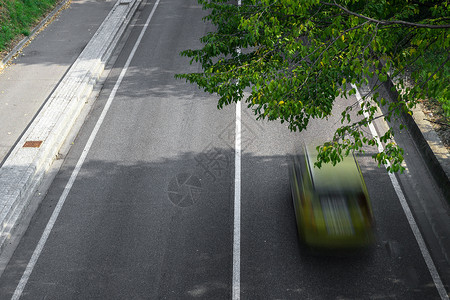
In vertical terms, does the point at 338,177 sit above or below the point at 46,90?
below

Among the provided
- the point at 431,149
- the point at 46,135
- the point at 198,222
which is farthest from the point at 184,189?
the point at 431,149

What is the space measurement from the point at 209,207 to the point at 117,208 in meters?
2.43

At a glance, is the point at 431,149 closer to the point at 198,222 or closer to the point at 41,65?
the point at 198,222

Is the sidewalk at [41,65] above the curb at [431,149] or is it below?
above

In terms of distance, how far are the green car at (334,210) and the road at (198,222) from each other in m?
0.77

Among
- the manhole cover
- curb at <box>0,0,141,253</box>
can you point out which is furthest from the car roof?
curb at <box>0,0,141,253</box>

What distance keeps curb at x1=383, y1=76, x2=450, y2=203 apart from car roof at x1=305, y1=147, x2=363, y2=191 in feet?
10.9

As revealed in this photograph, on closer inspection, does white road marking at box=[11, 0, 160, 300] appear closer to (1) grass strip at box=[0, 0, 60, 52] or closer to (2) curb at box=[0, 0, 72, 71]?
(2) curb at box=[0, 0, 72, 71]

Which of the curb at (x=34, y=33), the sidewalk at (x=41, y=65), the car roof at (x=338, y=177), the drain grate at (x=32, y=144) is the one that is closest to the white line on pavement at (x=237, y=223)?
the car roof at (x=338, y=177)

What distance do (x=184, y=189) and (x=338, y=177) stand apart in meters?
4.40

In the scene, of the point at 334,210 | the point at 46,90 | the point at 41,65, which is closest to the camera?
the point at 334,210

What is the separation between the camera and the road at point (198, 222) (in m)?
9.05

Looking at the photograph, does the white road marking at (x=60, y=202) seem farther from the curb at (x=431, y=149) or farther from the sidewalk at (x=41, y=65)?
the curb at (x=431, y=149)

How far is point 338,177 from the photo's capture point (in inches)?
368
